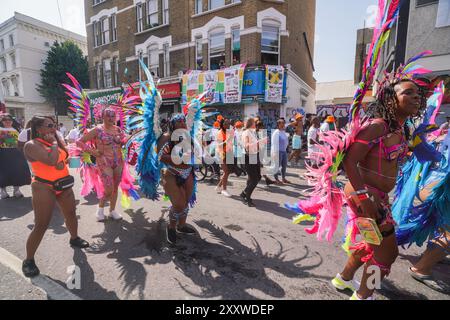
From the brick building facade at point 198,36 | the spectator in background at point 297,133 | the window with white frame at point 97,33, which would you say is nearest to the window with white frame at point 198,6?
the brick building facade at point 198,36

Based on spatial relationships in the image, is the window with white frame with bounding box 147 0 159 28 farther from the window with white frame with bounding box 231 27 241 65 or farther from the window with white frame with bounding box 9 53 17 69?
the window with white frame with bounding box 9 53 17 69

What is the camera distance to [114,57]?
63.1 feet

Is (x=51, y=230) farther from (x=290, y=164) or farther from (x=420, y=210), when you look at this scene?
(x=290, y=164)

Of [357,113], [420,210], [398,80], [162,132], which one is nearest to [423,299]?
[420,210]

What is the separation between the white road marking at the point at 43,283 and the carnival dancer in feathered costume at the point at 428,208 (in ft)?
11.6

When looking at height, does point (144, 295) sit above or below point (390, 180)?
below

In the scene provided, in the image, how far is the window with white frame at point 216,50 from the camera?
13.9 metres

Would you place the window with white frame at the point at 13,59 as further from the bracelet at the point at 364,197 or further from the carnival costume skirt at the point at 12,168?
the bracelet at the point at 364,197

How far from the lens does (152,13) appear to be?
16375 millimetres

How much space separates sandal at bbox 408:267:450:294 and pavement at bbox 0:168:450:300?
0.23ft

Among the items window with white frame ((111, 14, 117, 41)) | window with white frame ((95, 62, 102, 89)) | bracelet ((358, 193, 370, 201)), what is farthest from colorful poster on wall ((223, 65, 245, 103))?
window with white frame ((95, 62, 102, 89))

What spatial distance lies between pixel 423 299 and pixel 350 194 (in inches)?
54.8

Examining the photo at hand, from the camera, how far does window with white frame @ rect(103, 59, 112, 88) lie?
780 inches

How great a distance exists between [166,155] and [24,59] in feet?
122
